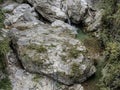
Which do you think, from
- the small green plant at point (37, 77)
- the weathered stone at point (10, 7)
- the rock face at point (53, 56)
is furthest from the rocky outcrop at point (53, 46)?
the weathered stone at point (10, 7)

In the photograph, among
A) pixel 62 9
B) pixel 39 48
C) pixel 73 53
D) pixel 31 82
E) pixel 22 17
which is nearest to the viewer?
pixel 31 82

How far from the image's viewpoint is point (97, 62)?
13.3 metres

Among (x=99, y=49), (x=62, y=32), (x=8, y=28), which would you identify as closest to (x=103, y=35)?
(x=99, y=49)

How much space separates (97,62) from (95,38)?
211cm

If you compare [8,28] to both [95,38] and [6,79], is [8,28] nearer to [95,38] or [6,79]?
[6,79]

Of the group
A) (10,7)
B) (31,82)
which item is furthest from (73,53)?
(10,7)

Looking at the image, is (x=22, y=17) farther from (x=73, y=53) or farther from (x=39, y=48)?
(x=73, y=53)

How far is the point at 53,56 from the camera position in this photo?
1220 cm

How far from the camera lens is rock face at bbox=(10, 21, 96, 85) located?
1184cm

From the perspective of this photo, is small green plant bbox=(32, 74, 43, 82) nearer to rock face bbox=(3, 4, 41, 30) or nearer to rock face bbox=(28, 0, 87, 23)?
rock face bbox=(3, 4, 41, 30)

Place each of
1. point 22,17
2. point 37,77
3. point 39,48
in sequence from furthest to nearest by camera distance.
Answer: point 22,17
point 39,48
point 37,77

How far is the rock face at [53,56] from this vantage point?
466 inches

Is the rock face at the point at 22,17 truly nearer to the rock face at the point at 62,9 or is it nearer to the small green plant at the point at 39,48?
the rock face at the point at 62,9

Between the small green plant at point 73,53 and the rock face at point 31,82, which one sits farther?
the small green plant at point 73,53
